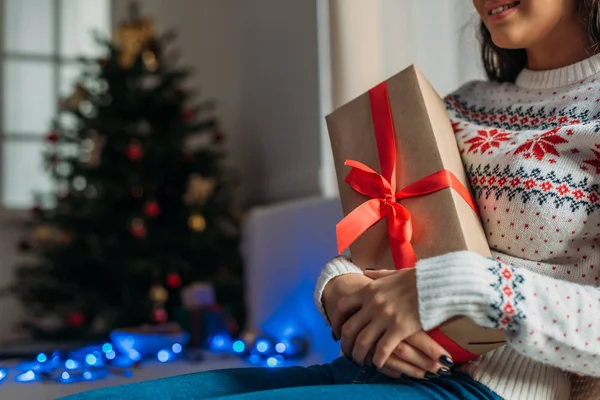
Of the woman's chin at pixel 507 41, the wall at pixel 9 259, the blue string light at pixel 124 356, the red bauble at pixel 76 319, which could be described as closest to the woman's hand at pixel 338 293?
Answer: the woman's chin at pixel 507 41

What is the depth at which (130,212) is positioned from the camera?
9.61 ft

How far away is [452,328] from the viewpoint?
0.81 metres

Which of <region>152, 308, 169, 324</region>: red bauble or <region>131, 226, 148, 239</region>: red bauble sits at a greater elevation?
<region>131, 226, 148, 239</region>: red bauble

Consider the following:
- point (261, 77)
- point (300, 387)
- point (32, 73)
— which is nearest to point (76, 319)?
→ point (261, 77)

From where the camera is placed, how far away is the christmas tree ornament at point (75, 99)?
3069 millimetres

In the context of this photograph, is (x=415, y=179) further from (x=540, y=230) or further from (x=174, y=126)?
(x=174, y=126)

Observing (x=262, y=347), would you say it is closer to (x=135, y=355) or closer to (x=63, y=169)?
(x=135, y=355)

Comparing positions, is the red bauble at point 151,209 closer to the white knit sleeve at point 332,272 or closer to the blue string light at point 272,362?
the blue string light at point 272,362

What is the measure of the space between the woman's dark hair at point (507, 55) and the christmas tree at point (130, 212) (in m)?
1.89

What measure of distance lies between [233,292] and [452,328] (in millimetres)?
2336

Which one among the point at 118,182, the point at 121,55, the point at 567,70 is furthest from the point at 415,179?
the point at 121,55

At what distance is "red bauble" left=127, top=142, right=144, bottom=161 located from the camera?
2916mm

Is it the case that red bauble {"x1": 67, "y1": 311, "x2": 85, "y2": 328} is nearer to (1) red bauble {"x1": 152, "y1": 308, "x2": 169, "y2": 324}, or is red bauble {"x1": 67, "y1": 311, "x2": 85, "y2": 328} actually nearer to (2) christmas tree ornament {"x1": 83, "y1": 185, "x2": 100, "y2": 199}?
(1) red bauble {"x1": 152, "y1": 308, "x2": 169, "y2": 324}

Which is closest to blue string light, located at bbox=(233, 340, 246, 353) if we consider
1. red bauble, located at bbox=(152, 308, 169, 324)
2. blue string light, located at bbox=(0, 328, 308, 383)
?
blue string light, located at bbox=(0, 328, 308, 383)
